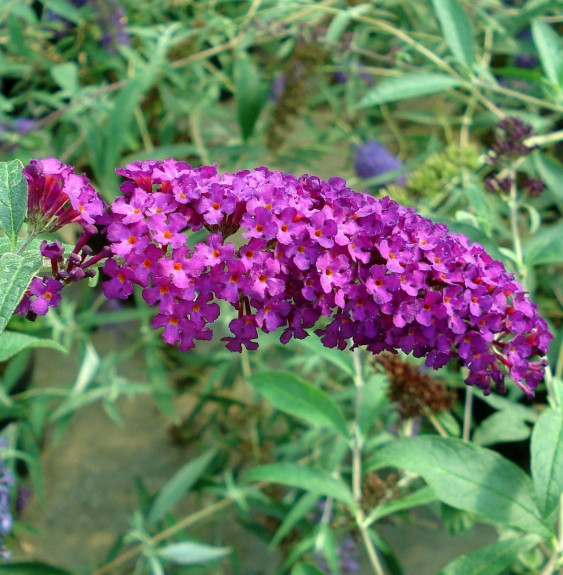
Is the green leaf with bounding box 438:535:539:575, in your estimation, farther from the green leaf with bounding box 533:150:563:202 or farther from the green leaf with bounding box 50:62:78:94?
the green leaf with bounding box 50:62:78:94

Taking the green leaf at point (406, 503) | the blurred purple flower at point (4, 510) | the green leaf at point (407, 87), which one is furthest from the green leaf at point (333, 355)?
the blurred purple flower at point (4, 510)

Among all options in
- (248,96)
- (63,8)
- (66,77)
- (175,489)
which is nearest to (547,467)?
(175,489)

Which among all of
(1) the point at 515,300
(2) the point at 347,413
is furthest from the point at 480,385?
(2) the point at 347,413

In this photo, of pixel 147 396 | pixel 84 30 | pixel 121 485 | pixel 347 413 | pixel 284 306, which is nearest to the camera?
pixel 284 306

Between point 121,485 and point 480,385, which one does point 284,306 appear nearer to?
point 480,385

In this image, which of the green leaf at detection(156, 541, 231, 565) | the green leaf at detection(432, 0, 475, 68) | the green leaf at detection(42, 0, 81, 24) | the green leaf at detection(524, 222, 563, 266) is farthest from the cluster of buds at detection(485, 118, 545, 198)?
the green leaf at detection(42, 0, 81, 24)

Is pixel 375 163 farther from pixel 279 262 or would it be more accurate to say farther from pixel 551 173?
pixel 279 262
